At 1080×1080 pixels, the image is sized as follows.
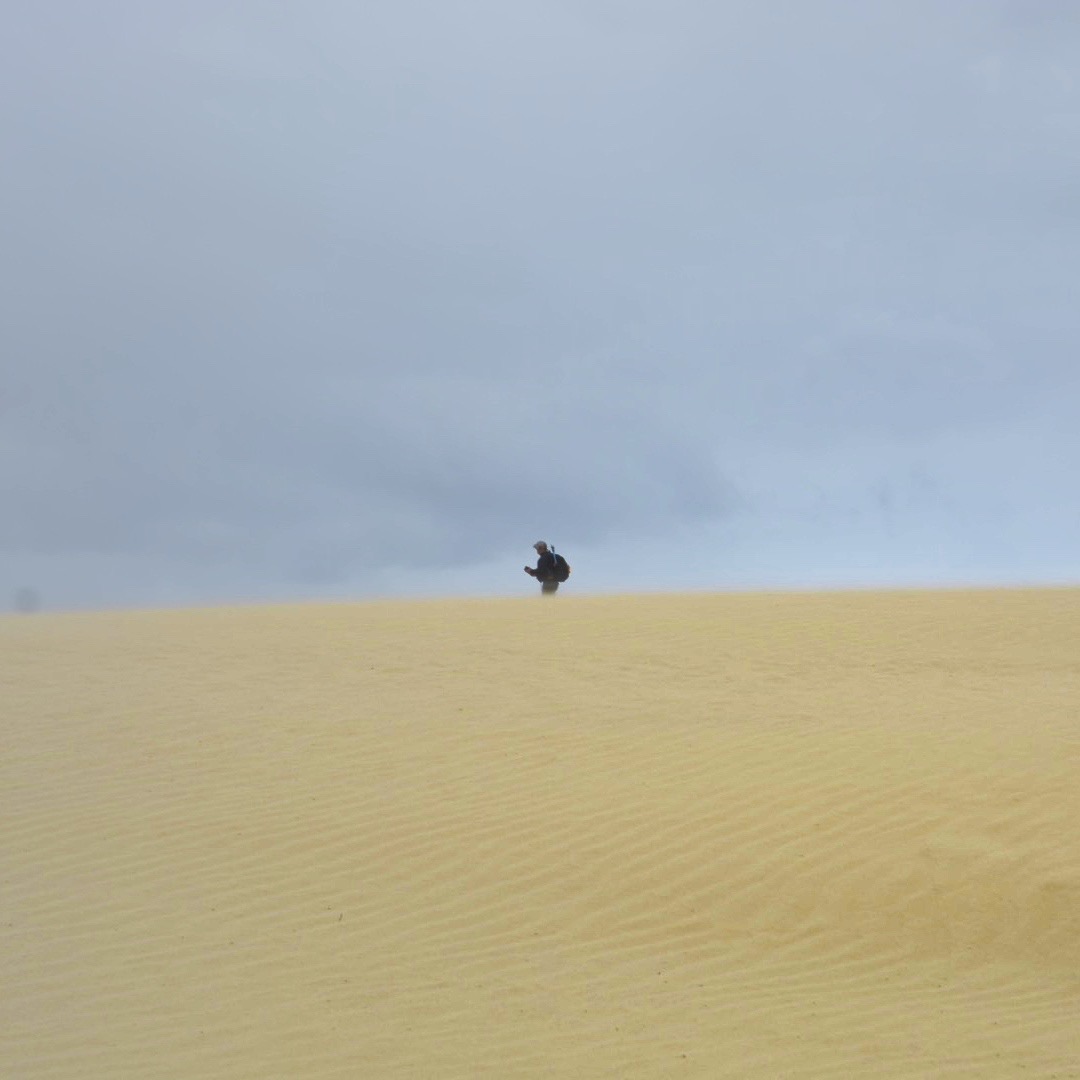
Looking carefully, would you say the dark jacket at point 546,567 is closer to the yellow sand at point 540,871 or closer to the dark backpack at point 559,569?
the dark backpack at point 559,569

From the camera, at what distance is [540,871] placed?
9.10 metres

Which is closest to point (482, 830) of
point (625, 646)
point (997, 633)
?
point (625, 646)

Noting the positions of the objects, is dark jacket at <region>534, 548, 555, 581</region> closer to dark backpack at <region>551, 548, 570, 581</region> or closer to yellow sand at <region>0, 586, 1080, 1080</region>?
dark backpack at <region>551, 548, 570, 581</region>

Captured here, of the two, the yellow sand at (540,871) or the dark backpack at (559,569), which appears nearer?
the yellow sand at (540,871)

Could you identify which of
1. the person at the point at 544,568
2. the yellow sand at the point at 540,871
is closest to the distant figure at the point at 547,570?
the person at the point at 544,568

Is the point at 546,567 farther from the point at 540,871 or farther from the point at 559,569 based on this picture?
the point at 540,871

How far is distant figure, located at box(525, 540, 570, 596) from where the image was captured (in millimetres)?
23234

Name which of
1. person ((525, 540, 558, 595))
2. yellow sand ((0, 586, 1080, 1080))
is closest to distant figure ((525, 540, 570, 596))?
person ((525, 540, 558, 595))

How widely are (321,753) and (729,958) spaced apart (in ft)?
16.2

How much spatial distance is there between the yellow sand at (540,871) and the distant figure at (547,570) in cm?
738

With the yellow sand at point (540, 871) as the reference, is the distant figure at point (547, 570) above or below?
above

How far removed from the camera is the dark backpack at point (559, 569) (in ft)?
76.6

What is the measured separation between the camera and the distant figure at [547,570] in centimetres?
2323

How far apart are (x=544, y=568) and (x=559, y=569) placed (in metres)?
0.28
